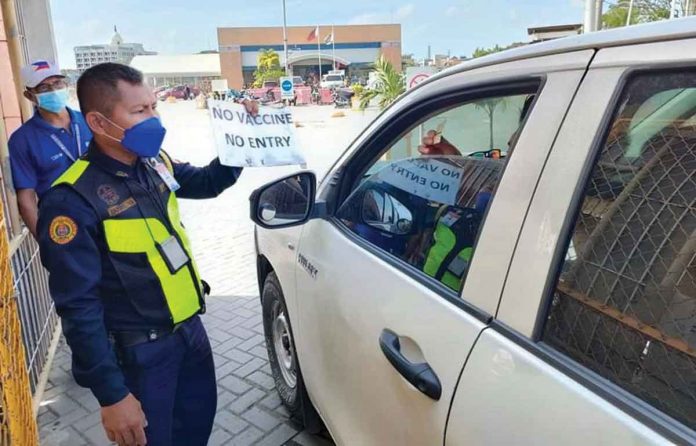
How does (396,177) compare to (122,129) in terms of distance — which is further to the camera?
(396,177)

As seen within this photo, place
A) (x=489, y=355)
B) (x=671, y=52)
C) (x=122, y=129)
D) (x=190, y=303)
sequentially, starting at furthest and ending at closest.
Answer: (x=190, y=303) → (x=122, y=129) → (x=489, y=355) → (x=671, y=52)

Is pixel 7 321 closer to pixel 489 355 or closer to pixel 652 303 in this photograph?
pixel 489 355

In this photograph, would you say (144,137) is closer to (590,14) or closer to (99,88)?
(99,88)

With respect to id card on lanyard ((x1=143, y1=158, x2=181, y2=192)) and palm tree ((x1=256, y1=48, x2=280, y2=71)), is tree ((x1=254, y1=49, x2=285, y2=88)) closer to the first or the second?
palm tree ((x1=256, y1=48, x2=280, y2=71))

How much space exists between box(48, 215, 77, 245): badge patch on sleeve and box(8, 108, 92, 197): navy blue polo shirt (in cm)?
180

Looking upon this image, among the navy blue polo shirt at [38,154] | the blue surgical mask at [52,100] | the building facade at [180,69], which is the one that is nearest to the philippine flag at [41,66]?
the blue surgical mask at [52,100]

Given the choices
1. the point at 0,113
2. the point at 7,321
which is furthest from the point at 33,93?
the point at 7,321

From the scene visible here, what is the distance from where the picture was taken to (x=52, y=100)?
11.2 feet

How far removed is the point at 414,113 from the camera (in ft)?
6.10

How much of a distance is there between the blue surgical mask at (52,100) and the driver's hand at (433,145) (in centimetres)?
255

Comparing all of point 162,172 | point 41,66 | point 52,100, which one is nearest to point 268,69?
point 41,66

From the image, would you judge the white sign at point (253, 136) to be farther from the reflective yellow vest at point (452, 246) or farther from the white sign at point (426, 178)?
the reflective yellow vest at point (452, 246)

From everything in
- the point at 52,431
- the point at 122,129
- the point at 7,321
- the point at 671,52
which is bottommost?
the point at 52,431

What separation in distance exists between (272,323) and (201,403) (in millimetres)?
870
